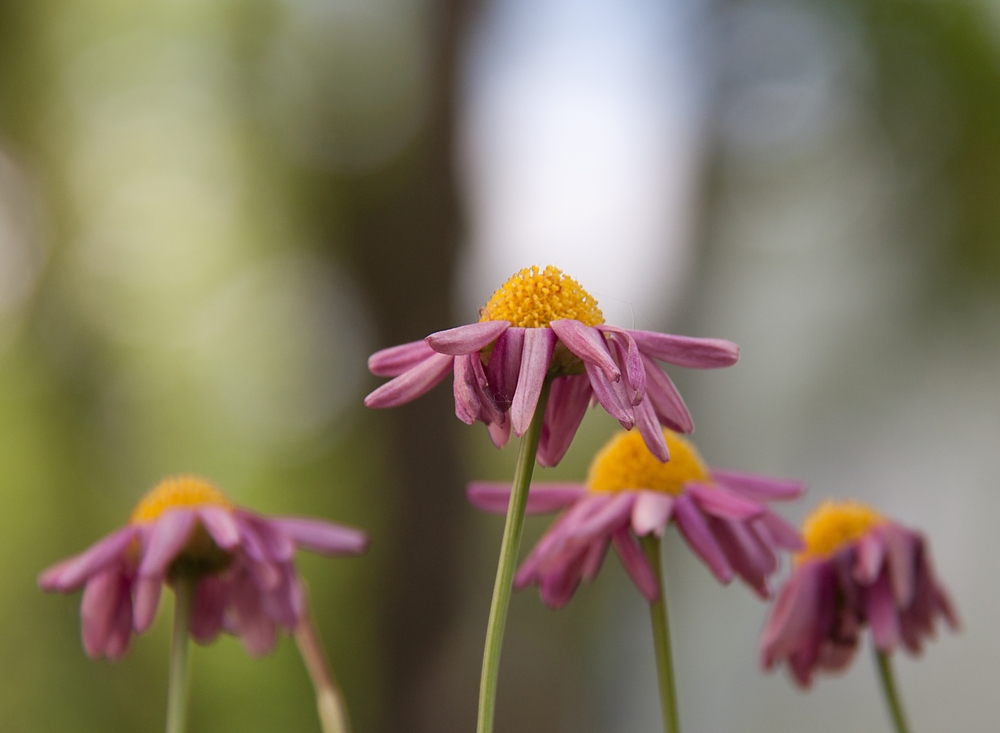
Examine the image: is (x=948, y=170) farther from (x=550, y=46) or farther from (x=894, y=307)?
(x=550, y=46)

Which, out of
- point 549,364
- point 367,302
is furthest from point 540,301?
point 367,302

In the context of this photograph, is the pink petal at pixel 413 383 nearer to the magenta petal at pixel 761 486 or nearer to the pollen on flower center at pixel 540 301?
the pollen on flower center at pixel 540 301

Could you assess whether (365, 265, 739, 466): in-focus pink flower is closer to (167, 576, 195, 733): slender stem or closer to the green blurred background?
(167, 576, 195, 733): slender stem

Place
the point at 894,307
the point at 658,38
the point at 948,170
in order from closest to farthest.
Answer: the point at 658,38 → the point at 948,170 → the point at 894,307

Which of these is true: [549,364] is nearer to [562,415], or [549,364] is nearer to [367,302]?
[562,415]

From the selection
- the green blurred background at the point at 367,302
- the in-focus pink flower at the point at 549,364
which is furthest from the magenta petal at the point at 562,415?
the green blurred background at the point at 367,302

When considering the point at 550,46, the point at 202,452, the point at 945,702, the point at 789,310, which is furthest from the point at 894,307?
the point at 202,452
